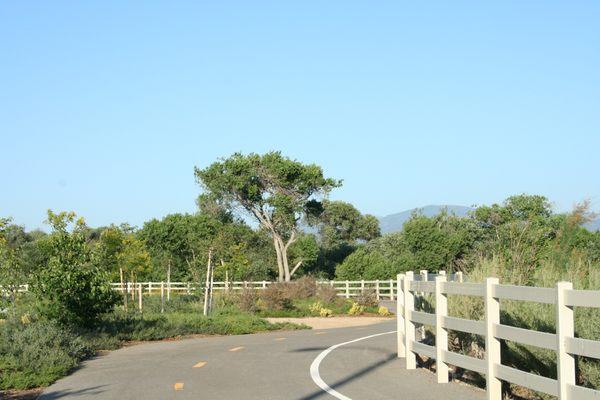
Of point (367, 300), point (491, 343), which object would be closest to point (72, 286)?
point (491, 343)

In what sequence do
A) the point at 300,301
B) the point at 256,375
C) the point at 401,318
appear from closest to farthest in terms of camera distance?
the point at 256,375 → the point at 401,318 → the point at 300,301

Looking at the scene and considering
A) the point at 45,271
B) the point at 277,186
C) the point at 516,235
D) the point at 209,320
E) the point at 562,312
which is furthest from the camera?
the point at 277,186

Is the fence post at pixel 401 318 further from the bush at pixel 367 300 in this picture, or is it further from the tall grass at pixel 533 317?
the bush at pixel 367 300

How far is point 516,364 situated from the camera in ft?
37.1

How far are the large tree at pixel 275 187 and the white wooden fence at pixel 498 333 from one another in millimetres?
49756

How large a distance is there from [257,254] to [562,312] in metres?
60.7

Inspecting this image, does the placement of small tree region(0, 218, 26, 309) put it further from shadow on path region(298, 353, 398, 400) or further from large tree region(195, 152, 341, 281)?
large tree region(195, 152, 341, 281)

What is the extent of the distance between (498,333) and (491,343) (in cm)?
24

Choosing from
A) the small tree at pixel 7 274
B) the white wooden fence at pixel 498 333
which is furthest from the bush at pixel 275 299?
the white wooden fence at pixel 498 333

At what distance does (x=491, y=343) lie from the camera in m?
9.91

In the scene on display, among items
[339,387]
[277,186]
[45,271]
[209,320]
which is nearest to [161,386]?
[339,387]

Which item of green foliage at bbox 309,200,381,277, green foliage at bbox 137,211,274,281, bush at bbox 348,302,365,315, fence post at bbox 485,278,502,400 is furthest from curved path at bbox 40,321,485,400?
green foliage at bbox 309,200,381,277

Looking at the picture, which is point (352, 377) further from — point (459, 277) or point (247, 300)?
point (247, 300)

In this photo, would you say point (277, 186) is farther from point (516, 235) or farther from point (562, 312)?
point (562, 312)
